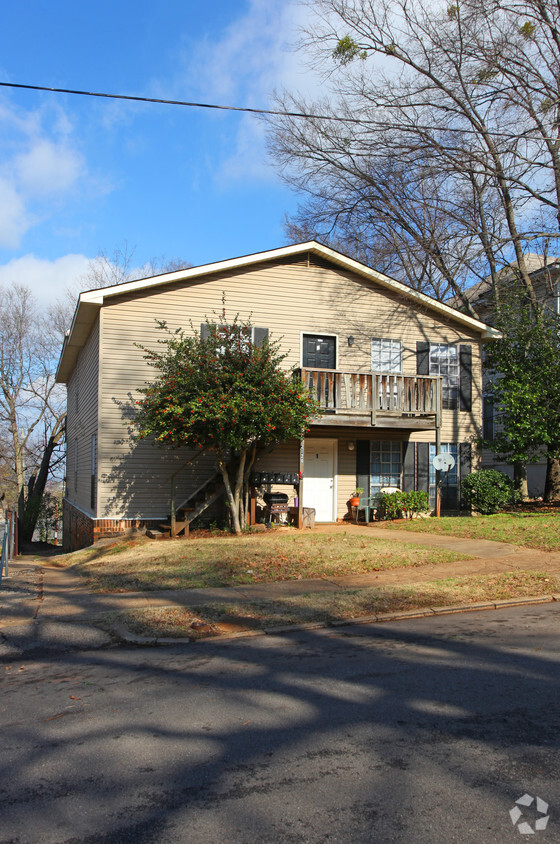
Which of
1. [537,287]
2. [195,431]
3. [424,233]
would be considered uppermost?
[424,233]

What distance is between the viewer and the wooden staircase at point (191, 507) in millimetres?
14352

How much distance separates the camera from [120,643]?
6.60m

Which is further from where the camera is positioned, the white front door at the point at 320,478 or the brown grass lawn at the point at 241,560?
the white front door at the point at 320,478

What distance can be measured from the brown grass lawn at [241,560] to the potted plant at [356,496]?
3334mm

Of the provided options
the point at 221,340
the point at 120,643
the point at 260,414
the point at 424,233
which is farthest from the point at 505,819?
the point at 424,233

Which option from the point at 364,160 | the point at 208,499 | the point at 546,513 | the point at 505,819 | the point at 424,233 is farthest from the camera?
the point at 424,233

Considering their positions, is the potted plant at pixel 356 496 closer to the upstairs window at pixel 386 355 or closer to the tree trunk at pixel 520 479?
the upstairs window at pixel 386 355

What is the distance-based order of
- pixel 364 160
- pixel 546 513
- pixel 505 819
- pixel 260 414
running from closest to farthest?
1. pixel 505 819
2. pixel 260 414
3. pixel 546 513
4. pixel 364 160

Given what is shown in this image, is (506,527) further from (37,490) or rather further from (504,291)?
(37,490)

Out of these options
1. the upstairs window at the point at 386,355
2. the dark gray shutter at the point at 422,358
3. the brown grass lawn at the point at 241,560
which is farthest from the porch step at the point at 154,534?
the dark gray shutter at the point at 422,358

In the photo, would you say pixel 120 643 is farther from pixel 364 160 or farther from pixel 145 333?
pixel 364 160

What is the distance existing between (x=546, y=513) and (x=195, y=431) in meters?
9.37

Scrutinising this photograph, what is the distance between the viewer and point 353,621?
721 cm

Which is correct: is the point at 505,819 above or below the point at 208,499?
below
